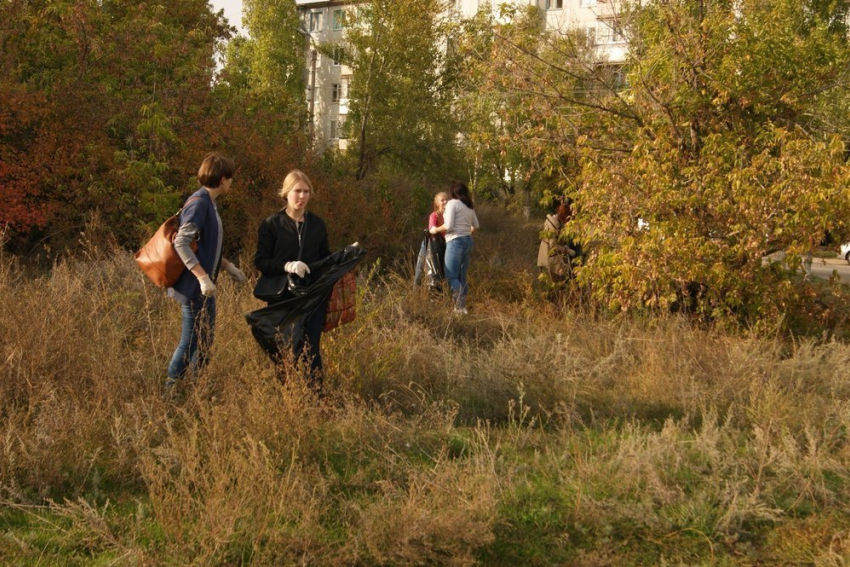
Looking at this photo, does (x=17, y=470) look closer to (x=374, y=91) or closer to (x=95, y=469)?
(x=95, y=469)

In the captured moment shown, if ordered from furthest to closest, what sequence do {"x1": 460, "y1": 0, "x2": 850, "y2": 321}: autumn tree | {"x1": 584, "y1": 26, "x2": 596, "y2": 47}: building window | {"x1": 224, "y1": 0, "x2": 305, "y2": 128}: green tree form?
{"x1": 224, "y1": 0, "x2": 305, "y2": 128}: green tree → {"x1": 584, "y1": 26, "x2": 596, "y2": 47}: building window → {"x1": 460, "y1": 0, "x2": 850, "y2": 321}: autumn tree

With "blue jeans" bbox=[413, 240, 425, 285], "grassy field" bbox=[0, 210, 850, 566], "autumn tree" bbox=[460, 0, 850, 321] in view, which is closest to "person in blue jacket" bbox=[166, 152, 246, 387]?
"grassy field" bbox=[0, 210, 850, 566]

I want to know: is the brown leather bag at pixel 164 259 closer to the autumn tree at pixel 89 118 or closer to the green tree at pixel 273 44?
the autumn tree at pixel 89 118

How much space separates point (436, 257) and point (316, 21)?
49.0m

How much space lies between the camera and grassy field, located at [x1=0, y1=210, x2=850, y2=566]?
3893 millimetres

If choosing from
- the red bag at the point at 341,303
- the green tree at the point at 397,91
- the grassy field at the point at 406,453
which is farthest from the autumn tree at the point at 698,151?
the green tree at the point at 397,91

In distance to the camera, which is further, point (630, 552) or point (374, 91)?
point (374, 91)

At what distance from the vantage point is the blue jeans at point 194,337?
554cm

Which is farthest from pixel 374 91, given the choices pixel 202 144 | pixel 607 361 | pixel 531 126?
pixel 607 361

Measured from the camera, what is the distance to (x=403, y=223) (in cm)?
1619

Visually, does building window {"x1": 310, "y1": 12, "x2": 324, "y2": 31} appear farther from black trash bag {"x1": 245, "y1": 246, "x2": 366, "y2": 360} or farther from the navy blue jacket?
black trash bag {"x1": 245, "y1": 246, "x2": 366, "y2": 360}

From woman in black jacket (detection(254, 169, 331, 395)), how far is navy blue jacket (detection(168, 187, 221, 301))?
1.04ft

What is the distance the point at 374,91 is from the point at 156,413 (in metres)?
18.4

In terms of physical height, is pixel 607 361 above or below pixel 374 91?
below
